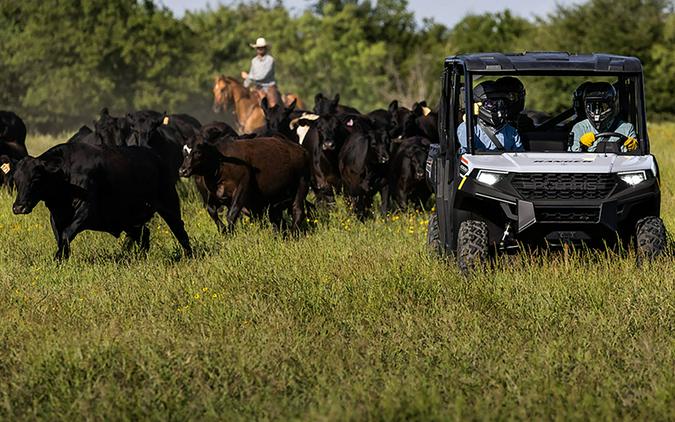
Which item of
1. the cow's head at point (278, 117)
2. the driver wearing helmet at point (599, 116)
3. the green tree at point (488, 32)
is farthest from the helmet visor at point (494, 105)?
the green tree at point (488, 32)

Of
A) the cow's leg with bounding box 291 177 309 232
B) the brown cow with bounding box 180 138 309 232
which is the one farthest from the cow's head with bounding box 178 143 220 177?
the cow's leg with bounding box 291 177 309 232

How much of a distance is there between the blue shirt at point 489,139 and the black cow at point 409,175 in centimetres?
642

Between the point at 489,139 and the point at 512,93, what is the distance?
0.49 m

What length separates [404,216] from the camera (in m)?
16.8

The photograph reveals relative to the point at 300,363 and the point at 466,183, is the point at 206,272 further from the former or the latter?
the point at 300,363

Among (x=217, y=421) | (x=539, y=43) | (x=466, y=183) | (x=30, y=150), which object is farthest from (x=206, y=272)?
(x=539, y=43)

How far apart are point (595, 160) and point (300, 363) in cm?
397

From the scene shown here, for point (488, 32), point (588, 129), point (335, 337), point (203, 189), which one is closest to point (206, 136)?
point (203, 189)

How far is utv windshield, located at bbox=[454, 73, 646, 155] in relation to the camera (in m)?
11.1

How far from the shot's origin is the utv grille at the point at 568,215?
10562 millimetres

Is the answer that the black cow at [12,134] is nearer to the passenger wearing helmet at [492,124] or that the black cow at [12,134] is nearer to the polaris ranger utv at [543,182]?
the polaris ranger utv at [543,182]

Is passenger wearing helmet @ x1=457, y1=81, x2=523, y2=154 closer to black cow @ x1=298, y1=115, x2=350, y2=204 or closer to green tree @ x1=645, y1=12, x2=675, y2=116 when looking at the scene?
black cow @ x1=298, y1=115, x2=350, y2=204

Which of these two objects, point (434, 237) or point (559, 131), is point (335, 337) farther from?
point (559, 131)

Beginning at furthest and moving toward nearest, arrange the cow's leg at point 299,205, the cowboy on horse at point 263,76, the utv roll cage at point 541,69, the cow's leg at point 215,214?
the cowboy on horse at point 263,76 → the cow's leg at point 299,205 → the cow's leg at point 215,214 → the utv roll cage at point 541,69
